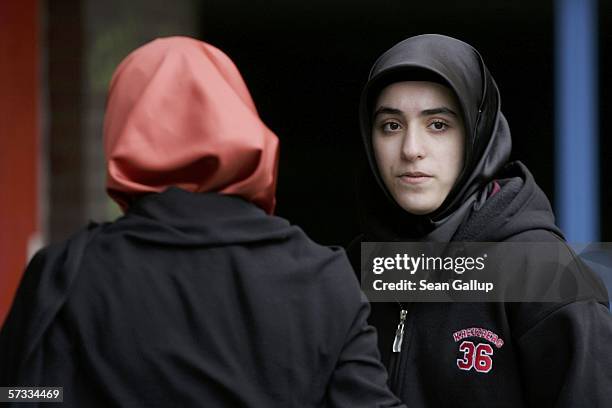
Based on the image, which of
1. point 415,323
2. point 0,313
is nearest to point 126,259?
point 415,323

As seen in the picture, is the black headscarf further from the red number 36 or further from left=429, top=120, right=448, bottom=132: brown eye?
the red number 36

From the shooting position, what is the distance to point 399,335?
2.16 m

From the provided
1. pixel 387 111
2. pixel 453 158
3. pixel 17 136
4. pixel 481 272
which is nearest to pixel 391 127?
pixel 387 111

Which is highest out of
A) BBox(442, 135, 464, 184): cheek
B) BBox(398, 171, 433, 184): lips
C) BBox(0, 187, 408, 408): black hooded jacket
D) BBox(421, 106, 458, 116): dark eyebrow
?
BBox(421, 106, 458, 116): dark eyebrow

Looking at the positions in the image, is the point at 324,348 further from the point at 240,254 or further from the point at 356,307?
the point at 240,254

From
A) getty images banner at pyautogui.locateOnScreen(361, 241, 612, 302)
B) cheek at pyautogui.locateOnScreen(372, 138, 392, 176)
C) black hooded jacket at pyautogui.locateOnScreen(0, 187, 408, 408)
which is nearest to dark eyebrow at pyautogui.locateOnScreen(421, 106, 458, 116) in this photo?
cheek at pyautogui.locateOnScreen(372, 138, 392, 176)

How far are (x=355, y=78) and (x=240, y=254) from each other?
244 cm

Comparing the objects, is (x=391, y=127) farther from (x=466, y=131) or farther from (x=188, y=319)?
(x=188, y=319)

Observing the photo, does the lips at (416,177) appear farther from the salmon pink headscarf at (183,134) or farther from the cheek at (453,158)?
the salmon pink headscarf at (183,134)

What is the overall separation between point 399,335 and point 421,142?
0.37 m

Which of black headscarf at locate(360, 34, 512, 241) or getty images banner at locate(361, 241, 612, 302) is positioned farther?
black headscarf at locate(360, 34, 512, 241)

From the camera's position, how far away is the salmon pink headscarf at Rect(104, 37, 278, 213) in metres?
1.75

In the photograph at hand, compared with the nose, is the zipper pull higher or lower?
lower

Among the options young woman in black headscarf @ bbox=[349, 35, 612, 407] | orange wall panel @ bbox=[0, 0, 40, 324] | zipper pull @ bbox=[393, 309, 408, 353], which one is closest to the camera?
young woman in black headscarf @ bbox=[349, 35, 612, 407]
